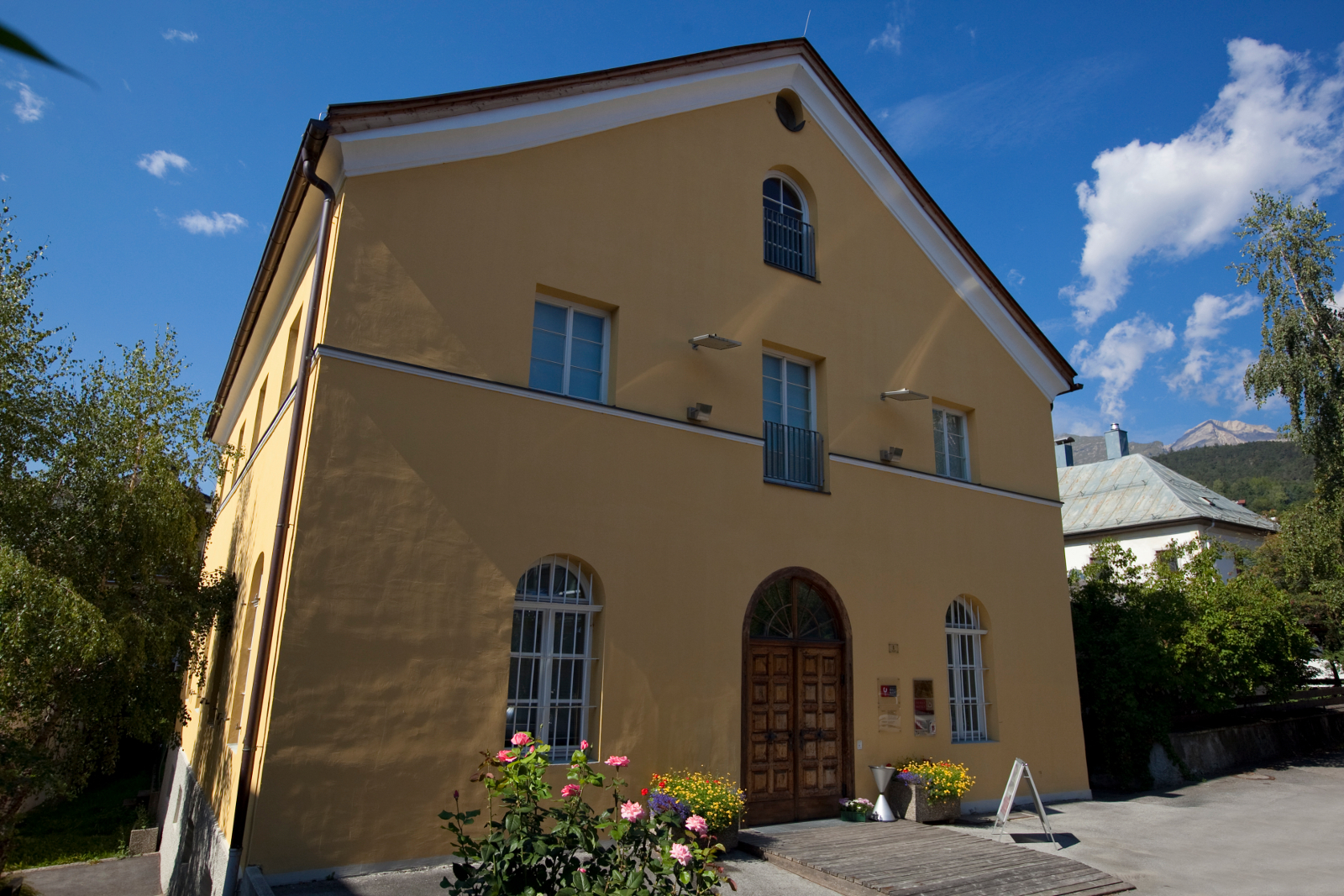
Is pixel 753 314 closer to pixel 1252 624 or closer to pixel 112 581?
pixel 112 581

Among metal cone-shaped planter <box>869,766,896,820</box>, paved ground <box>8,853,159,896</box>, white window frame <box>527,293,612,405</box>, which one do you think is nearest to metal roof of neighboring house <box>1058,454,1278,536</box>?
metal cone-shaped planter <box>869,766,896,820</box>

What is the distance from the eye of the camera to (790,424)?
12.3m

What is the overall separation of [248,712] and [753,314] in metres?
7.69

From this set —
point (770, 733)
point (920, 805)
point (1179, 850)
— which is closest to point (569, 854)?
point (770, 733)

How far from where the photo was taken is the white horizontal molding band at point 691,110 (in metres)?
9.30

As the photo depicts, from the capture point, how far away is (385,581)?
8422mm

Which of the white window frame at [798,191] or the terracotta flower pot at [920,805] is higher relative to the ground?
the white window frame at [798,191]

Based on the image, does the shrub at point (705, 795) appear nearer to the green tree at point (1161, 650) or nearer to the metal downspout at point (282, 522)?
the metal downspout at point (282, 522)

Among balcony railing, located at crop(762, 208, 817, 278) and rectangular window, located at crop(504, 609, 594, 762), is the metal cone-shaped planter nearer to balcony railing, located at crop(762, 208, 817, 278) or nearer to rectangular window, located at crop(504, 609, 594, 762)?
rectangular window, located at crop(504, 609, 594, 762)

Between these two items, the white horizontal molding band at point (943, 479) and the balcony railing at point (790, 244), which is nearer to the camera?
the white horizontal molding band at point (943, 479)

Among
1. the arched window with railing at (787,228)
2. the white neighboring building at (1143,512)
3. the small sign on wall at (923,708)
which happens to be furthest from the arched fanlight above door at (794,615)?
the white neighboring building at (1143,512)

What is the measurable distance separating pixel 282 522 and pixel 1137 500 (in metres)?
34.1

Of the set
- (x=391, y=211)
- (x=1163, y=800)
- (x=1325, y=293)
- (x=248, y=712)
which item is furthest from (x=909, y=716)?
(x=1325, y=293)

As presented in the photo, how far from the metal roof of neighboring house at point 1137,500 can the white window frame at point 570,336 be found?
29044mm
